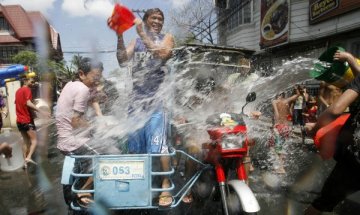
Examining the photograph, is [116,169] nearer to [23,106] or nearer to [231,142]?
[231,142]

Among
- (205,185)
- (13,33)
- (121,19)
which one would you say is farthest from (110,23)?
(13,33)

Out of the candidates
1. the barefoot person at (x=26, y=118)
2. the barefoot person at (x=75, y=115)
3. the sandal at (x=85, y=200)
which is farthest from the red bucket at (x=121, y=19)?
the barefoot person at (x=26, y=118)

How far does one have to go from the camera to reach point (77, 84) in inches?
166

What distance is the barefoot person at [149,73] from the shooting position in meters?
3.73

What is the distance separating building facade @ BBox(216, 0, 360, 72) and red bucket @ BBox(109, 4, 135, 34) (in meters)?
9.75

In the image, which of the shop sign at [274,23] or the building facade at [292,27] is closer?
the building facade at [292,27]

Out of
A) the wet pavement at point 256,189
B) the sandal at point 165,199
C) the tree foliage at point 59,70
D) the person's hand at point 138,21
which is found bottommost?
the wet pavement at point 256,189

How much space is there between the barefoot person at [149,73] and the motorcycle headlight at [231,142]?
602mm

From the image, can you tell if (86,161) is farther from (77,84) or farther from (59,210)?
(59,210)

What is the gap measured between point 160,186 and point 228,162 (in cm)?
70

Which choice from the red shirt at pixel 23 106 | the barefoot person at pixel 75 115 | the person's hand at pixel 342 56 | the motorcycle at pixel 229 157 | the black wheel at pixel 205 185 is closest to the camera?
the person's hand at pixel 342 56

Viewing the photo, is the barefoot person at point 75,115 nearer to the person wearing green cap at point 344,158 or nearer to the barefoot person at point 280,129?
the person wearing green cap at point 344,158

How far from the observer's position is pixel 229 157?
3555mm

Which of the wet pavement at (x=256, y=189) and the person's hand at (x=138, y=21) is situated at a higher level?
the person's hand at (x=138, y=21)
